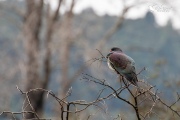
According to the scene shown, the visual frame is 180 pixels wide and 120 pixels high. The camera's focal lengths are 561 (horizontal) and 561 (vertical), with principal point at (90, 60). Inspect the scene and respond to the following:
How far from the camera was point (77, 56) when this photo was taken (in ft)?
44.5

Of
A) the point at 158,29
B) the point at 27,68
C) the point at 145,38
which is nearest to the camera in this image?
the point at 27,68

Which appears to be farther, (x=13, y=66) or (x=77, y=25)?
(x=77, y=25)

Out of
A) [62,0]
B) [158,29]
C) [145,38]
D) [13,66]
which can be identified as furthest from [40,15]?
[158,29]

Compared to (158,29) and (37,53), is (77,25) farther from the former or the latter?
(158,29)

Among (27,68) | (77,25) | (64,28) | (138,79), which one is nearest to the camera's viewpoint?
(138,79)

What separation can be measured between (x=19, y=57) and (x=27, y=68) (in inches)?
32.8

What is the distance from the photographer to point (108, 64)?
333 cm

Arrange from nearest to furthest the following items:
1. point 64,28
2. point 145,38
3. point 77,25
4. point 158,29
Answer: point 64,28, point 77,25, point 145,38, point 158,29

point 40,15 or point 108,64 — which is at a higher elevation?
point 40,15

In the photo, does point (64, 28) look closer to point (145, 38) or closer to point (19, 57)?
point (19, 57)

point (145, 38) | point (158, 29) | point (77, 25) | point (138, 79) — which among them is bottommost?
point (138, 79)

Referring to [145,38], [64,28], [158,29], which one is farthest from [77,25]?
[158,29]

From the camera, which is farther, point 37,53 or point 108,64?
point 37,53

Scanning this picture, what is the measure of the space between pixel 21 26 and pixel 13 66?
0.95 m
